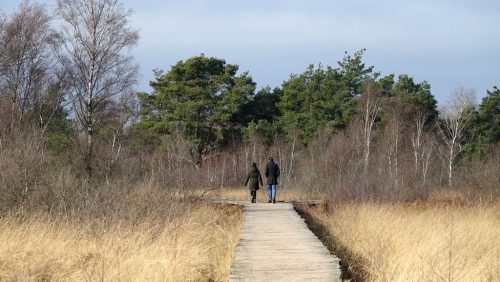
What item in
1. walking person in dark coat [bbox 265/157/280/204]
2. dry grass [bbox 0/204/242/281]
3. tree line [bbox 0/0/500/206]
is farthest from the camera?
tree line [bbox 0/0/500/206]

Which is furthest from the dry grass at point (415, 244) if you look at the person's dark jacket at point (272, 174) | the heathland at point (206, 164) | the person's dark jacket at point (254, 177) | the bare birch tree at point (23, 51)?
the bare birch tree at point (23, 51)

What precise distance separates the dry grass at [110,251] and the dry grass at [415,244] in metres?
2.38

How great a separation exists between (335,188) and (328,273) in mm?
16028

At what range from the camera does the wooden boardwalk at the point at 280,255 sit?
854 cm

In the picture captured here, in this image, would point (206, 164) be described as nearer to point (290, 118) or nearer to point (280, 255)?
point (290, 118)

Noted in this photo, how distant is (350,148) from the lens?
35.9 metres

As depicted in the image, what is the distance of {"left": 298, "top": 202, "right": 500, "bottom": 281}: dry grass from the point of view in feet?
29.9

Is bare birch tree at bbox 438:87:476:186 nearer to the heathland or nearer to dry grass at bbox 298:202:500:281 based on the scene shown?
the heathland

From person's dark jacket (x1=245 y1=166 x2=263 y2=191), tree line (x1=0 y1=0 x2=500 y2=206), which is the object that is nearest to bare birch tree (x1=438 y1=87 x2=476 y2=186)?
tree line (x1=0 y1=0 x2=500 y2=206)

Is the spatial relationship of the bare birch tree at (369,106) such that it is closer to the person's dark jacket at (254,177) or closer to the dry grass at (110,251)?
the person's dark jacket at (254,177)

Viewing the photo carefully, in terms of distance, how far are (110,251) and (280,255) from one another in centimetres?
272

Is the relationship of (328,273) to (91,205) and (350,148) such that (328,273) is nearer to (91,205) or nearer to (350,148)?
(91,205)

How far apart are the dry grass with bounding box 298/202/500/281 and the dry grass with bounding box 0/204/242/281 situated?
2.38 metres

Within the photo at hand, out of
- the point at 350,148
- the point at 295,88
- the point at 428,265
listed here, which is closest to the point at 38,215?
the point at 428,265
